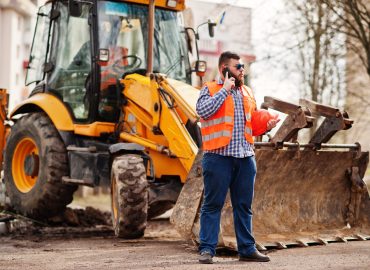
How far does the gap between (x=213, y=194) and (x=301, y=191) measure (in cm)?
231

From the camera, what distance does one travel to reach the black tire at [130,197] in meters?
8.38

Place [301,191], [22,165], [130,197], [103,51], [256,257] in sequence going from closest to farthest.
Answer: [256,257]
[130,197]
[301,191]
[103,51]
[22,165]

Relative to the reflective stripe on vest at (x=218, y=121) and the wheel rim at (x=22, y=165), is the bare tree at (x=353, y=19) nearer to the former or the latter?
the wheel rim at (x=22, y=165)

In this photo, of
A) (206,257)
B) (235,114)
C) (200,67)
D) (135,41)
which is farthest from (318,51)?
(206,257)

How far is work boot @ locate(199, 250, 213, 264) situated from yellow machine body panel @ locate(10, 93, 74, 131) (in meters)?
3.73

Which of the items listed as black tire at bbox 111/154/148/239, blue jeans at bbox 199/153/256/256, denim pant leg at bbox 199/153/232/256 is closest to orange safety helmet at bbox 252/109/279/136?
blue jeans at bbox 199/153/256/256

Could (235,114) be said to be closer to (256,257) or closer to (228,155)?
(228,155)

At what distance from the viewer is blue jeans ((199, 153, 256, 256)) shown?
22.0ft

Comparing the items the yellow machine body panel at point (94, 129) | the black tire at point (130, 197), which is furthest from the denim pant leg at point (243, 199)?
the yellow machine body panel at point (94, 129)

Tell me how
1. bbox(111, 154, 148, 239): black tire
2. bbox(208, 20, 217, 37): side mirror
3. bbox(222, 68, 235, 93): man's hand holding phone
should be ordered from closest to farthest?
1. bbox(222, 68, 235, 93): man's hand holding phone
2. bbox(111, 154, 148, 239): black tire
3. bbox(208, 20, 217, 37): side mirror

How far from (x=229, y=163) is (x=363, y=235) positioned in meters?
2.57

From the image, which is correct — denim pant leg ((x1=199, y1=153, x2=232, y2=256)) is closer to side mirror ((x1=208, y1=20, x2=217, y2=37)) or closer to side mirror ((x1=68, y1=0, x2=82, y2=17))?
side mirror ((x1=68, y1=0, x2=82, y2=17))

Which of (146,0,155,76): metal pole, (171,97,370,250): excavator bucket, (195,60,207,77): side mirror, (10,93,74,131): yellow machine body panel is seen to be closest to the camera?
(171,97,370,250): excavator bucket

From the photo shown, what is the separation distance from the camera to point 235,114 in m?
6.77
